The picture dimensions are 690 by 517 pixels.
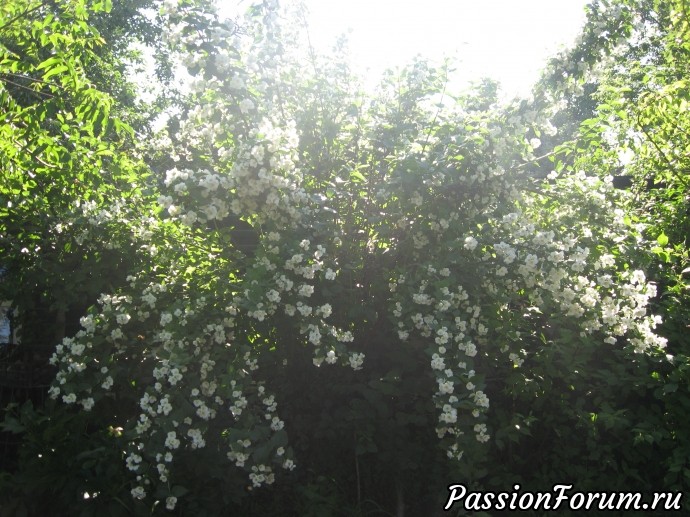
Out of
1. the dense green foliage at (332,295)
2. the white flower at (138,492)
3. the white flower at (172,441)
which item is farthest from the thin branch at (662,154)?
the white flower at (138,492)

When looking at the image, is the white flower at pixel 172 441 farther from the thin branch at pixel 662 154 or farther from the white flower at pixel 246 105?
the thin branch at pixel 662 154

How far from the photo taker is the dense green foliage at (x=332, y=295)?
10.5ft

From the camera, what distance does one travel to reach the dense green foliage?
126 inches

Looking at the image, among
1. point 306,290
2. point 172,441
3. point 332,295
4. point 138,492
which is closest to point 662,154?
point 332,295

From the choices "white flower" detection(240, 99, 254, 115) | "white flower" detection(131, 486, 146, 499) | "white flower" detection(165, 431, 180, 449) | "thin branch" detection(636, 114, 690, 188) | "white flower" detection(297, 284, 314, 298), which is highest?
"white flower" detection(240, 99, 254, 115)

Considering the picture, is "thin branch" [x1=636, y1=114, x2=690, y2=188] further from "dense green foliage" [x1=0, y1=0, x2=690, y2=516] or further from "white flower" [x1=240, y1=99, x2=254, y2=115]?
"white flower" [x1=240, y1=99, x2=254, y2=115]

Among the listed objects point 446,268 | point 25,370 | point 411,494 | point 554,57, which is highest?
point 554,57

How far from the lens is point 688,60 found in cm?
485

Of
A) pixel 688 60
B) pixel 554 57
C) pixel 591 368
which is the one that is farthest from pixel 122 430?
pixel 688 60

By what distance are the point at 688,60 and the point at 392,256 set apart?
113 inches

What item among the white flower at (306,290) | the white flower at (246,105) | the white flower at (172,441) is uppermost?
the white flower at (246,105)

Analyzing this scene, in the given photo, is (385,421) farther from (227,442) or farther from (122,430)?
(122,430)

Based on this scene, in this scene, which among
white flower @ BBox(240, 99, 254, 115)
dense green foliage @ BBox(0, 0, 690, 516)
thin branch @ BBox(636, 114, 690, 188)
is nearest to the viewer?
dense green foliage @ BBox(0, 0, 690, 516)

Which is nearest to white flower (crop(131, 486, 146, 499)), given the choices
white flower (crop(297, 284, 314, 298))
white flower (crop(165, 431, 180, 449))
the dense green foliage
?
the dense green foliage
